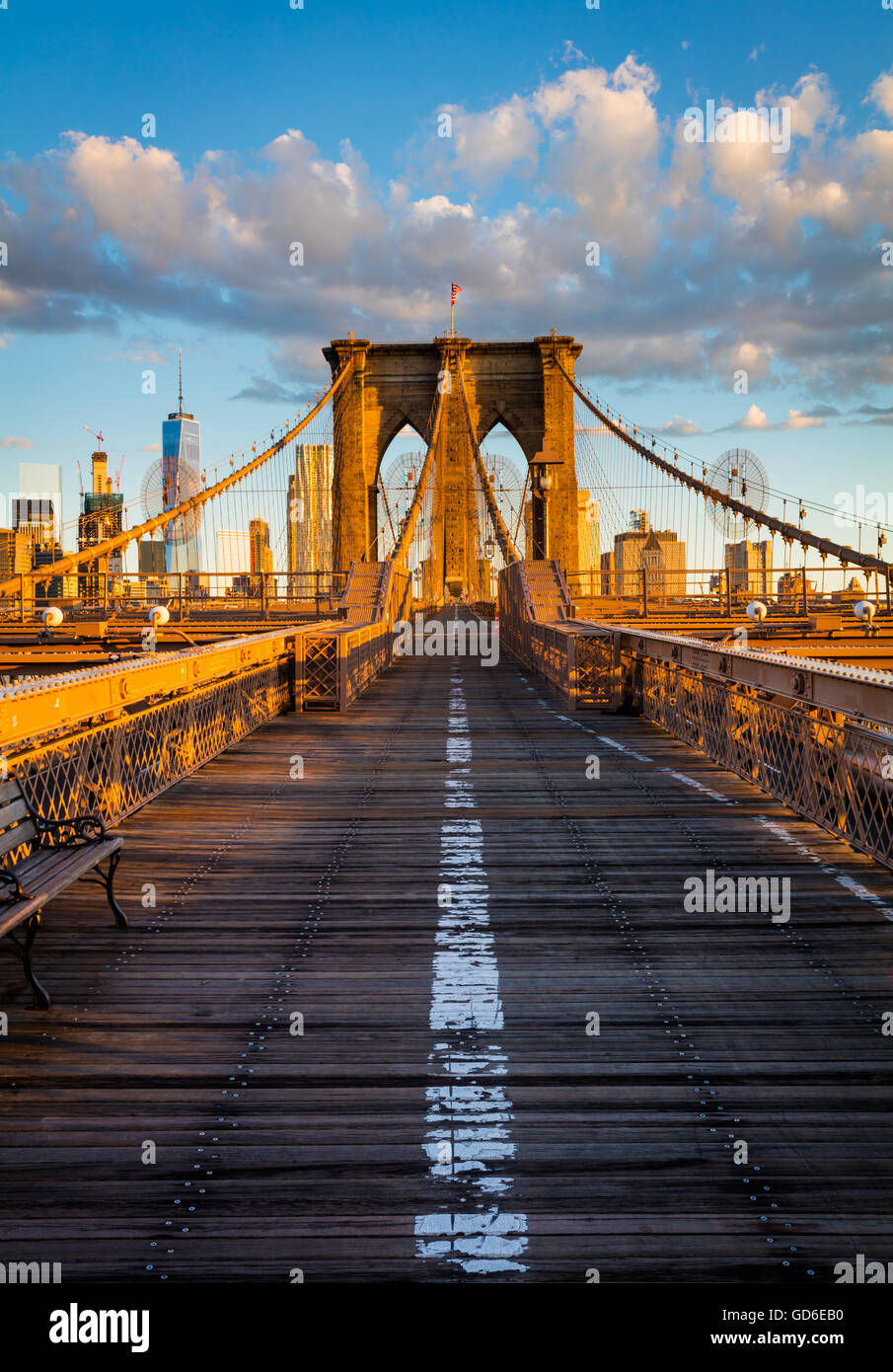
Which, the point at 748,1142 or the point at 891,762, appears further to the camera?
the point at 891,762

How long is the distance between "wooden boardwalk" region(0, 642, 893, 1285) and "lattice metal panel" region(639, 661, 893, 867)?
29 centimetres

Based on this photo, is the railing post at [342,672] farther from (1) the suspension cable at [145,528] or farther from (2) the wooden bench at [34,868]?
(1) the suspension cable at [145,528]

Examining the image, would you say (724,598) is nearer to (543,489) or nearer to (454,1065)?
(543,489)

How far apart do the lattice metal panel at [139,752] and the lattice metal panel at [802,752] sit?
5075 millimetres

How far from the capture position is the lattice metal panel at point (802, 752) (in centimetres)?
662

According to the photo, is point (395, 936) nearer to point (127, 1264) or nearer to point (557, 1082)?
point (557, 1082)

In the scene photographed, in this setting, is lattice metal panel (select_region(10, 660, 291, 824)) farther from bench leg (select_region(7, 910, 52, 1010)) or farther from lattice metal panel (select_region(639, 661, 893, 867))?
lattice metal panel (select_region(639, 661, 893, 867))

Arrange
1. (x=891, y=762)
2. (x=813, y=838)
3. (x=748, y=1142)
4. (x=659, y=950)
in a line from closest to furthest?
(x=748, y=1142)
(x=659, y=950)
(x=891, y=762)
(x=813, y=838)

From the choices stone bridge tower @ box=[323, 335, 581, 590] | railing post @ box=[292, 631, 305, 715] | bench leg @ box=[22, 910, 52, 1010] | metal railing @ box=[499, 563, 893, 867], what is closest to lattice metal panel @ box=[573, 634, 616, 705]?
metal railing @ box=[499, 563, 893, 867]

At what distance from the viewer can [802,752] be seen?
8031mm
